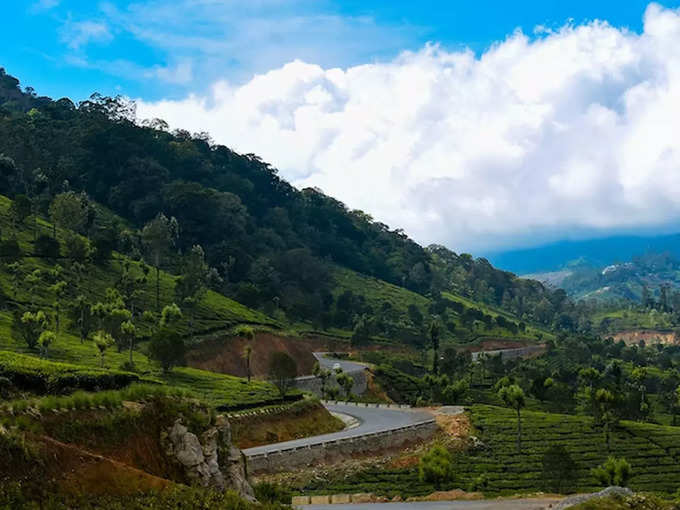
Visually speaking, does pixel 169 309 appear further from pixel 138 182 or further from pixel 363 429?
pixel 138 182

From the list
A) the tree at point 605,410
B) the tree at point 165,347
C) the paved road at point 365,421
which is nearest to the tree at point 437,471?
the paved road at point 365,421

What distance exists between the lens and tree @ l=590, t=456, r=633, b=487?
166 ft

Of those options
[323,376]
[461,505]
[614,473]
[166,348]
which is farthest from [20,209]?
[614,473]

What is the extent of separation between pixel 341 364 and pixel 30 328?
59296 millimetres

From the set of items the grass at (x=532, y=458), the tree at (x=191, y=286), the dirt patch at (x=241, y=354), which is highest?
the tree at (x=191, y=286)

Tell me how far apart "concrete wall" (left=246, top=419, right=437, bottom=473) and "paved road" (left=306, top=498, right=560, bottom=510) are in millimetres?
10142

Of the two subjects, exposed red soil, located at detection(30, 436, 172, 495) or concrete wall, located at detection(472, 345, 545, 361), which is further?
concrete wall, located at detection(472, 345, 545, 361)

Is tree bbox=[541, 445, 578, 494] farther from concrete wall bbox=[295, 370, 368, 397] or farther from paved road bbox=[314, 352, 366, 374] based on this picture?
paved road bbox=[314, 352, 366, 374]

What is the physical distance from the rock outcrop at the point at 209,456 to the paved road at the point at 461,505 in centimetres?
1700

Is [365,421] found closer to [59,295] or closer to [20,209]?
[59,295]

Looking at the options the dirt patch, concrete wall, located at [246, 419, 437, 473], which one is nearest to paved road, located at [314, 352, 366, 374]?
the dirt patch

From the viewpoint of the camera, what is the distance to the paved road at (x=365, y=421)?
2285 inches

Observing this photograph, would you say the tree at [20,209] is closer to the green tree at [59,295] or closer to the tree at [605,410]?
the green tree at [59,295]

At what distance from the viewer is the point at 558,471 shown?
52.3m
